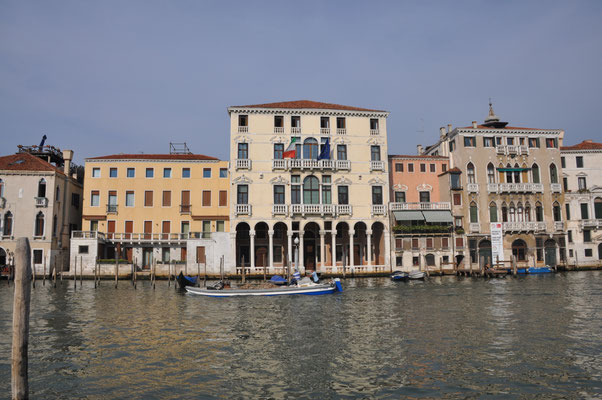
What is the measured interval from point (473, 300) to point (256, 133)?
79.6 feet

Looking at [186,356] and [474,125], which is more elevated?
[474,125]

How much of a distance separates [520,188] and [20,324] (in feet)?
147

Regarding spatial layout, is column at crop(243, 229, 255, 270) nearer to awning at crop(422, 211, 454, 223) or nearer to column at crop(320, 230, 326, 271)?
column at crop(320, 230, 326, 271)

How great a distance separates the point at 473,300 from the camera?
23.3m

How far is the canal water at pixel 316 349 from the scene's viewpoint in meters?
9.63

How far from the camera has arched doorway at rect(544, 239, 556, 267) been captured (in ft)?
145

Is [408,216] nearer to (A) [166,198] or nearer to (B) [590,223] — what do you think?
(B) [590,223]

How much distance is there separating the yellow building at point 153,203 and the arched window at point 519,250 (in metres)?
26.7

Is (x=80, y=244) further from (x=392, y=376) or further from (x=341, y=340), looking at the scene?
(x=392, y=376)

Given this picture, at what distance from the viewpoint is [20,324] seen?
7.11 m

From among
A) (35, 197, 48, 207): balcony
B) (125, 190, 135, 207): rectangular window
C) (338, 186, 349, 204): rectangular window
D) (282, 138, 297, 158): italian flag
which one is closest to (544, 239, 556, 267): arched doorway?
(338, 186, 349, 204): rectangular window

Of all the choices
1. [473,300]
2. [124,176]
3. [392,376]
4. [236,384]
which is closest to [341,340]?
[392,376]

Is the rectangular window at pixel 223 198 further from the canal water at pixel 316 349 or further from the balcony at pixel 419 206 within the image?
the canal water at pixel 316 349

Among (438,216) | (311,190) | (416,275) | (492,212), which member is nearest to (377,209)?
(438,216)
